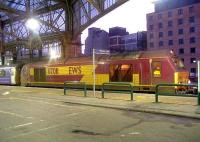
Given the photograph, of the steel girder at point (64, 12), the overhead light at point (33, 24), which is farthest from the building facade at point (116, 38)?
the steel girder at point (64, 12)

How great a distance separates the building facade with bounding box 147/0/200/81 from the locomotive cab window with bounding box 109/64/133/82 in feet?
182

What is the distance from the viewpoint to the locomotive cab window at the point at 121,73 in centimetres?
2380

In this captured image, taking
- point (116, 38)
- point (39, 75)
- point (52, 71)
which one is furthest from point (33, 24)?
point (116, 38)

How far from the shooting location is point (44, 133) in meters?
9.09

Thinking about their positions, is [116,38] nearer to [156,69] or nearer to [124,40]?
[124,40]

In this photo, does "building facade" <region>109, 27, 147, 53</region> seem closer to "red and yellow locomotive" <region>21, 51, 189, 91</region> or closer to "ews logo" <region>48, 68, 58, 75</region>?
"ews logo" <region>48, 68, 58, 75</region>

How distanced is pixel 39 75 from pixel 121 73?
1251 centimetres

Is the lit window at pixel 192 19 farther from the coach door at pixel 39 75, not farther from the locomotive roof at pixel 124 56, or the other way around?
the locomotive roof at pixel 124 56

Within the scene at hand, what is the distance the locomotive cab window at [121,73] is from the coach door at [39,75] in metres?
10.4

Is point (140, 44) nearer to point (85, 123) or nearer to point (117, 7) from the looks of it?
point (117, 7)

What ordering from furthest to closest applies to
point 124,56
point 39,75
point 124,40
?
point 124,40, point 39,75, point 124,56

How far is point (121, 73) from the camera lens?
24594 millimetres

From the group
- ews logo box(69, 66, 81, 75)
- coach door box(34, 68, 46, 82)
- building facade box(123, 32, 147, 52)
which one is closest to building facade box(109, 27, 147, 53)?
building facade box(123, 32, 147, 52)

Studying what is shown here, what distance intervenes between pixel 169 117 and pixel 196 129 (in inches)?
91.4
